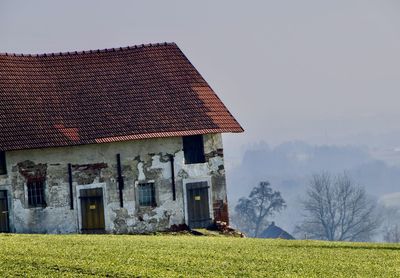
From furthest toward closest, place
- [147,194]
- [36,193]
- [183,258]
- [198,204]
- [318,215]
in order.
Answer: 1. [318,215]
2. [198,204]
3. [147,194]
4. [36,193]
5. [183,258]

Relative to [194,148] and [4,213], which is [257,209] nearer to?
[194,148]

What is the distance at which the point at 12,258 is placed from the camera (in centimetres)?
3161

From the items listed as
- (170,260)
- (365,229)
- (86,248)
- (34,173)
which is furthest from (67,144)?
(365,229)

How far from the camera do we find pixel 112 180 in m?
50.7

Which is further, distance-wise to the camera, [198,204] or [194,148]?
[194,148]

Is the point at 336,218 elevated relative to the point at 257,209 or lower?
lower

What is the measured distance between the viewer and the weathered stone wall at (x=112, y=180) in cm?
4941

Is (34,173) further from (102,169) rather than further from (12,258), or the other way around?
(12,258)

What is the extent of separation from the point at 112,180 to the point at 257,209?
95529mm

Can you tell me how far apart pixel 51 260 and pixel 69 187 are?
1876 centimetres

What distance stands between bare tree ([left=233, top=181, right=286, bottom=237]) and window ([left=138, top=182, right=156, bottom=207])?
90872 mm

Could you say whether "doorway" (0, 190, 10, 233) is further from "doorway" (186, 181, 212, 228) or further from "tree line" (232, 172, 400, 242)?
"tree line" (232, 172, 400, 242)

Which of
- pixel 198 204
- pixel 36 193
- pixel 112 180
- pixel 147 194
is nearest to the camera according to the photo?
pixel 36 193

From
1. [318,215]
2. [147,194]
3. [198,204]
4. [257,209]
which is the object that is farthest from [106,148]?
[318,215]
